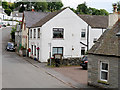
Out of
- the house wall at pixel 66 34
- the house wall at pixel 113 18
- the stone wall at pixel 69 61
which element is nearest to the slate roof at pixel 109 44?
the house wall at pixel 113 18

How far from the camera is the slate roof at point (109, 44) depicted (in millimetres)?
13884

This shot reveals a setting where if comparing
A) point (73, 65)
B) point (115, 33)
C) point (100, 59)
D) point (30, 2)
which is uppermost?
point (30, 2)

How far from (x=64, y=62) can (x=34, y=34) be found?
32.7ft

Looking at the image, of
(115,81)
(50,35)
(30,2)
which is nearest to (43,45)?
(50,35)

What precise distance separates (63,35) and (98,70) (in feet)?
56.6

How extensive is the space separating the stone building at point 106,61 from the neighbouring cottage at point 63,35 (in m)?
14.5

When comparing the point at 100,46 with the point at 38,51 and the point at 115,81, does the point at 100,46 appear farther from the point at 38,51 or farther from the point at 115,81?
the point at 38,51

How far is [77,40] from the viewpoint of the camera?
31938mm

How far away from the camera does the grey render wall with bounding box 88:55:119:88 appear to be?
43.5ft

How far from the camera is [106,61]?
1390cm

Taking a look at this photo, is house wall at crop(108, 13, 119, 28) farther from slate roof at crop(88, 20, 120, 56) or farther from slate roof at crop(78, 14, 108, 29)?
slate roof at crop(78, 14, 108, 29)

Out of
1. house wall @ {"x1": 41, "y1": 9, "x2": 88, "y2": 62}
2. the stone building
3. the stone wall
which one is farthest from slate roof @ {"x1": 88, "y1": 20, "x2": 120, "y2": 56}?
house wall @ {"x1": 41, "y1": 9, "x2": 88, "y2": 62}

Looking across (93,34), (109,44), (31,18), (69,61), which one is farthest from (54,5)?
(109,44)

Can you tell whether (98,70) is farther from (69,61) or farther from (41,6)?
(41,6)
